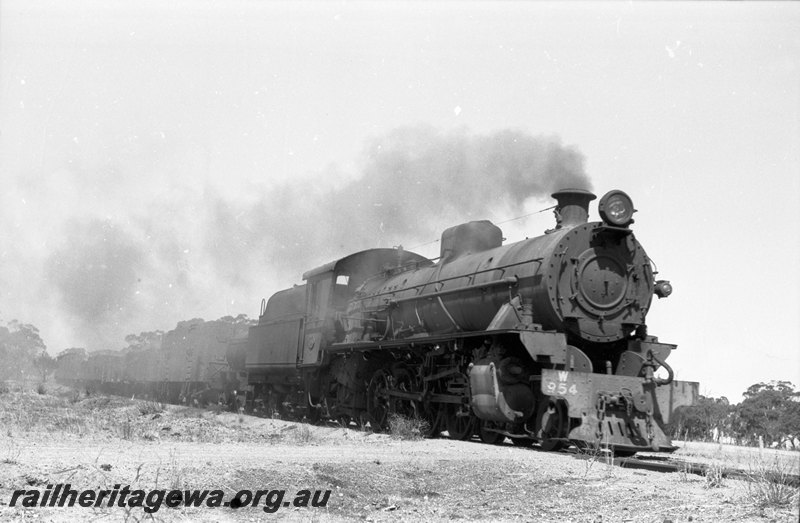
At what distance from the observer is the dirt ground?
6.71 m

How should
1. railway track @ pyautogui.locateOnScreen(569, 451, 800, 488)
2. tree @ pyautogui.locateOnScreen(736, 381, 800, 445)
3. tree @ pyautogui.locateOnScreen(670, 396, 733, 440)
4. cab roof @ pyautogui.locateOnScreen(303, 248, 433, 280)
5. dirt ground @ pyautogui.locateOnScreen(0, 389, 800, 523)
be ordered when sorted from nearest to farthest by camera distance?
1. dirt ground @ pyautogui.locateOnScreen(0, 389, 800, 523)
2. railway track @ pyautogui.locateOnScreen(569, 451, 800, 488)
3. cab roof @ pyautogui.locateOnScreen(303, 248, 433, 280)
4. tree @ pyautogui.locateOnScreen(670, 396, 733, 440)
5. tree @ pyautogui.locateOnScreen(736, 381, 800, 445)

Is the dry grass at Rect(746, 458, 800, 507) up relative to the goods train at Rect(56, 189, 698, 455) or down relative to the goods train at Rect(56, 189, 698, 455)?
down

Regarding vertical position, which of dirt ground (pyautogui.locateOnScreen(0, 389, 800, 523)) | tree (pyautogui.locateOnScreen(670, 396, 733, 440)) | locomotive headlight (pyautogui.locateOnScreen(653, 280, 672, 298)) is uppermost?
locomotive headlight (pyautogui.locateOnScreen(653, 280, 672, 298))

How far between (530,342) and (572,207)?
108 inches

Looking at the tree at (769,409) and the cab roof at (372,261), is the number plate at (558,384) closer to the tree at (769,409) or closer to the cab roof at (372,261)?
the cab roof at (372,261)

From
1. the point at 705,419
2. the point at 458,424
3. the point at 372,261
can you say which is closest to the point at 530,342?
the point at 458,424

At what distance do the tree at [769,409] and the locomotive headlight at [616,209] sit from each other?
12.8 meters

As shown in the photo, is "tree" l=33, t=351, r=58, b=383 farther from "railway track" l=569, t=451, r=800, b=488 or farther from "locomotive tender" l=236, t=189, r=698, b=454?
"railway track" l=569, t=451, r=800, b=488

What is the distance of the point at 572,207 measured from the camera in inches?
533

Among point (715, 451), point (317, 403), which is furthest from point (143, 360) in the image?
point (715, 451)

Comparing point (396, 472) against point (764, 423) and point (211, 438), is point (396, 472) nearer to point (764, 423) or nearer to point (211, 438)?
point (211, 438)

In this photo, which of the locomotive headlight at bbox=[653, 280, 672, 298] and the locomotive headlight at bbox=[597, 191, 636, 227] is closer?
the locomotive headlight at bbox=[597, 191, 636, 227]

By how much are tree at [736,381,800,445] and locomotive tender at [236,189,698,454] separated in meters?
12.1

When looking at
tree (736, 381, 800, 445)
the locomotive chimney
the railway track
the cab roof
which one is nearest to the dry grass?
the railway track
